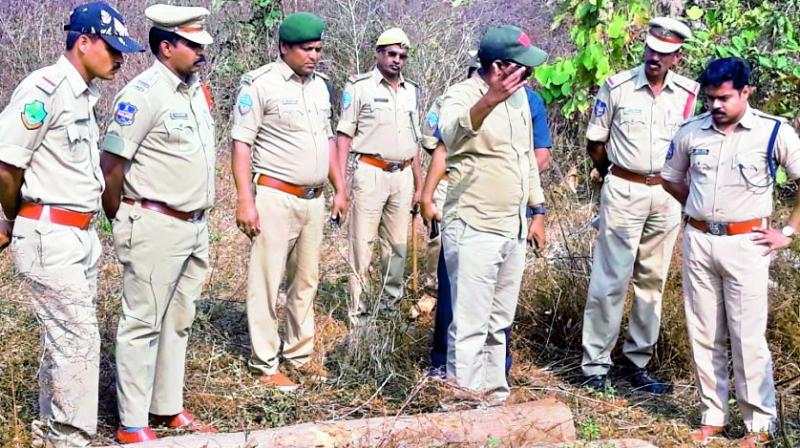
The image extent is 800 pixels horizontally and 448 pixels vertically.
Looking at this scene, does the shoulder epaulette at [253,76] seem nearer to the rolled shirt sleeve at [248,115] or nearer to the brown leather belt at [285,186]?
the rolled shirt sleeve at [248,115]

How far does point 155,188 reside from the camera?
4.18 meters

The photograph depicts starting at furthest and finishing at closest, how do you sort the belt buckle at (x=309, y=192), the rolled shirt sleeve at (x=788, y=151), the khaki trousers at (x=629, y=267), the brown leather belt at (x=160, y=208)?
the khaki trousers at (x=629, y=267)
the belt buckle at (x=309, y=192)
the rolled shirt sleeve at (x=788, y=151)
the brown leather belt at (x=160, y=208)

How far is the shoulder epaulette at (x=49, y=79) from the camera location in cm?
372

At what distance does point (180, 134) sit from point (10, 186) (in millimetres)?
786

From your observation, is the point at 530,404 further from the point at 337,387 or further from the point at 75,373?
the point at 75,373

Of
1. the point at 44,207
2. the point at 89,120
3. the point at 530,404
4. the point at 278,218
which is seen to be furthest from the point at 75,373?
the point at 530,404

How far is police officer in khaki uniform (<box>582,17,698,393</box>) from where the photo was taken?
205 inches

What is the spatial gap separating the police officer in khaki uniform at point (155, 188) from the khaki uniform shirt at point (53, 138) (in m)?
0.26

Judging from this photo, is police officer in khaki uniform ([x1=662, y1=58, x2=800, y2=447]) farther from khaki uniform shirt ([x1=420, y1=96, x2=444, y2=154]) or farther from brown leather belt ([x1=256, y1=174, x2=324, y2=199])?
brown leather belt ([x1=256, y1=174, x2=324, y2=199])

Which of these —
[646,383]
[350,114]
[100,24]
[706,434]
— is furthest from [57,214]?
[646,383]

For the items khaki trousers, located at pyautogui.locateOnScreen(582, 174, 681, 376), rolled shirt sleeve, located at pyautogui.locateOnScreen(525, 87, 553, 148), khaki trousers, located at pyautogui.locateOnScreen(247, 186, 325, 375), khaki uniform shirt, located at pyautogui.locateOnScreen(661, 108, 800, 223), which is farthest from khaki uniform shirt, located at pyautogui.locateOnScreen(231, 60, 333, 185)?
khaki uniform shirt, located at pyautogui.locateOnScreen(661, 108, 800, 223)

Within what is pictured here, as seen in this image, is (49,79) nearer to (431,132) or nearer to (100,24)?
(100,24)

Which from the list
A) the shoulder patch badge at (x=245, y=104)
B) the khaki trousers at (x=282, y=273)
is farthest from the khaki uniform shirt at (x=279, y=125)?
the khaki trousers at (x=282, y=273)

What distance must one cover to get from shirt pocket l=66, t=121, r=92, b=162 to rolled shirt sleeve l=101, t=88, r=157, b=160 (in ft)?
0.67
